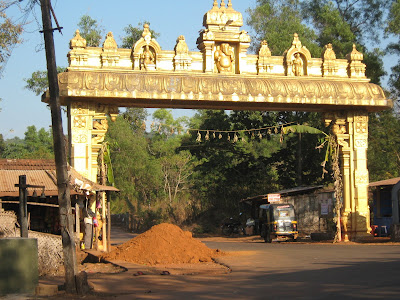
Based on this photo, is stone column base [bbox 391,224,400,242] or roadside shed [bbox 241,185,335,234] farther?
roadside shed [bbox 241,185,335,234]

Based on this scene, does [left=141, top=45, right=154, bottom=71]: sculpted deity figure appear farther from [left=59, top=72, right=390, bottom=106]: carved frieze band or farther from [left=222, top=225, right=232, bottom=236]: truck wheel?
[left=222, top=225, right=232, bottom=236]: truck wheel

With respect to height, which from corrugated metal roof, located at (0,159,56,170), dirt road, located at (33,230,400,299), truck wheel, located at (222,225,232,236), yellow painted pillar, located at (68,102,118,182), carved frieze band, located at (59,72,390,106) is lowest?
truck wheel, located at (222,225,232,236)

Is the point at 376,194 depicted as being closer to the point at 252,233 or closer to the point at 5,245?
the point at 252,233

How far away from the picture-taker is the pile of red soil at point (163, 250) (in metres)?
17.6

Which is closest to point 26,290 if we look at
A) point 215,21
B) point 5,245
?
point 5,245

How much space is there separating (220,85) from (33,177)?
801 cm

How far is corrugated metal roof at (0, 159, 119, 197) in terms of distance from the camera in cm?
1897

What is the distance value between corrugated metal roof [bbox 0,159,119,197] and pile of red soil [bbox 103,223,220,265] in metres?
2.57

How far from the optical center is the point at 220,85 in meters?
24.4

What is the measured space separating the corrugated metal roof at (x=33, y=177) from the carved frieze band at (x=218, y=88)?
10.1 ft

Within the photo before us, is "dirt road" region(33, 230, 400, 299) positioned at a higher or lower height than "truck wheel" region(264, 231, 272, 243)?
higher

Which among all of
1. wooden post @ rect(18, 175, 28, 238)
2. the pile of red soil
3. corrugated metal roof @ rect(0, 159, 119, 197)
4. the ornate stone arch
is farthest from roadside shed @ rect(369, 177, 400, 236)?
wooden post @ rect(18, 175, 28, 238)

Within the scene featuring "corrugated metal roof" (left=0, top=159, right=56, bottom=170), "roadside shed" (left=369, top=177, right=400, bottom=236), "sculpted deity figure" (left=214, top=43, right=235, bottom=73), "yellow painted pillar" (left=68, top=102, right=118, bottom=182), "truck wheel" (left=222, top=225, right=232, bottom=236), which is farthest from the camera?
"truck wheel" (left=222, top=225, right=232, bottom=236)

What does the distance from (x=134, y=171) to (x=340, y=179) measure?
1236 inches
